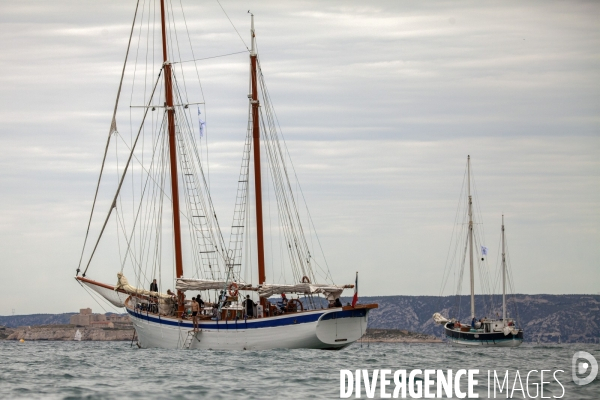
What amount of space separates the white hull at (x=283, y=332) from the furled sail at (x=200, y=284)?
348 centimetres

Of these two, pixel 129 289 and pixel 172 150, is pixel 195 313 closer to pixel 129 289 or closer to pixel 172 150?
pixel 129 289

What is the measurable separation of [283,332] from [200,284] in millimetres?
10990

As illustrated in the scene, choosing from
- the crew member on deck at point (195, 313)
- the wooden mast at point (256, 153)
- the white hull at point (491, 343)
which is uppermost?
the wooden mast at point (256, 153)

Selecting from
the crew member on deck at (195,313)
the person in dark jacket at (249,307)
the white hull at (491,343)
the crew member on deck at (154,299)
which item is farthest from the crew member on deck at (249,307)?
the white hull at (491,343)

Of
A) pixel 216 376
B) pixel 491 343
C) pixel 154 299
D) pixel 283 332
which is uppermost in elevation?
pixel 154 299

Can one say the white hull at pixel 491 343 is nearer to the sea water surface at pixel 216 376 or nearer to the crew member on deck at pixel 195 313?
the crew member on deck at pixel 195 313

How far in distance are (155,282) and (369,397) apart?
4711cm

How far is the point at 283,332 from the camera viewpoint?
7625 cm

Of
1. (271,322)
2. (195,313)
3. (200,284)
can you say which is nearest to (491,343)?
(200,284)

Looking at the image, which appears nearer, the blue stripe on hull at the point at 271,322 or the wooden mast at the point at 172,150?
the blue stripe on hull at the point at 271,322

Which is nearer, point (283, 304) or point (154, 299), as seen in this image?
point (283, 304)

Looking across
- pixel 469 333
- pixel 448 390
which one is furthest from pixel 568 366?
pixel 469 333

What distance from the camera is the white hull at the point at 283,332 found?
75438 mm

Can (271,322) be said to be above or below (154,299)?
below
